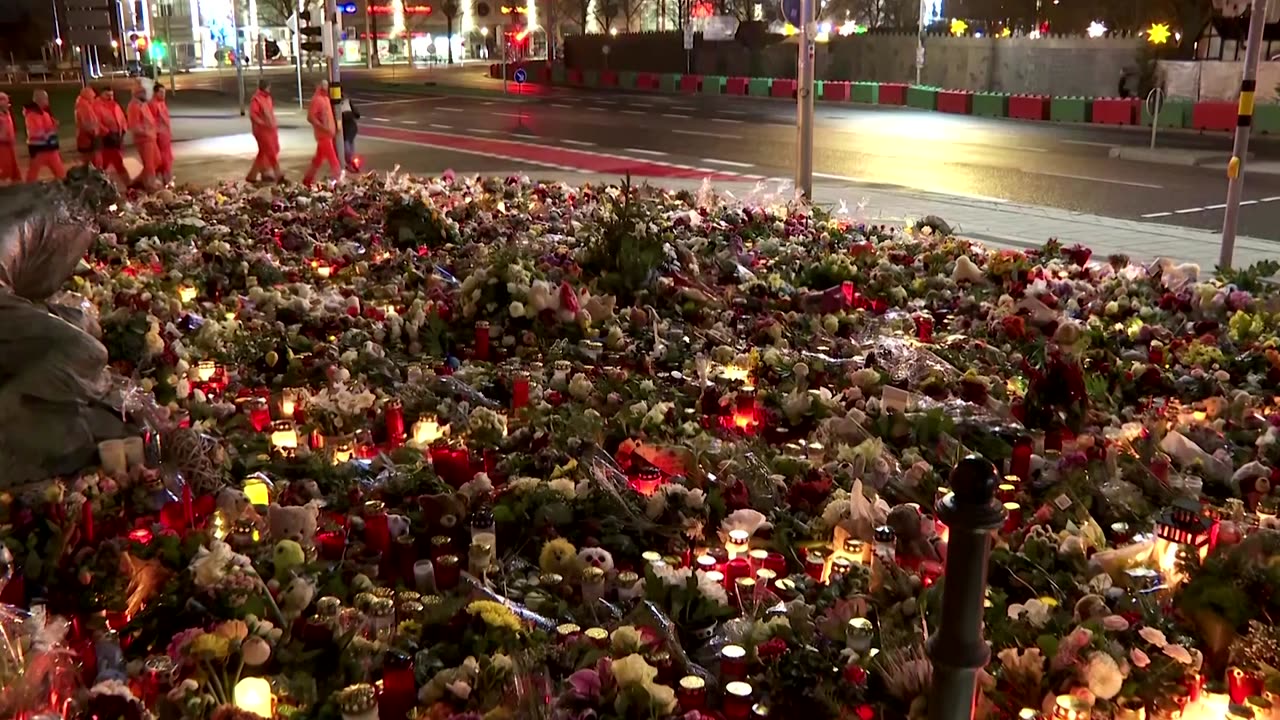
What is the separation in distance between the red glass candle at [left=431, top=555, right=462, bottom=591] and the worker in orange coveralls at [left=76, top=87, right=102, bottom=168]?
14.0 meters

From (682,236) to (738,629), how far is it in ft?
21.1

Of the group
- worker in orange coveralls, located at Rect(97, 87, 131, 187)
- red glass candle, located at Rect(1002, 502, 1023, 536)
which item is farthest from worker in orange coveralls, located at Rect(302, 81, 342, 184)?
red glass candle, located at Rect(1002, 502, 1023, 536)

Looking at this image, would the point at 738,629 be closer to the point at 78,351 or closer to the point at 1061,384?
the point at 1061,384

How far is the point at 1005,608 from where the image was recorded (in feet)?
13.0

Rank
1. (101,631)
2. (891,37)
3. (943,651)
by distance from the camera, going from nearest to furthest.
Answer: (943,651), (101,631), (891,37)

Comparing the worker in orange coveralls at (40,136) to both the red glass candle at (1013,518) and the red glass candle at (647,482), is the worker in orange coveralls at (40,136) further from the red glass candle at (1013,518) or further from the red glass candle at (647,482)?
the red glass candle at (1013,518)

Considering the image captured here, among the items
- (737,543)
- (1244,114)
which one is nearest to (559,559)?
(737,543)

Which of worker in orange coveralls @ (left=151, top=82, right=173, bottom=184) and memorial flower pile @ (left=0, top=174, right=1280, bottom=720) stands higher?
worker in orange coveralls @ (left=151, top=82, right=173, bottom=184)

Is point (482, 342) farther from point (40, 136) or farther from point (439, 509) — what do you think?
point (40, 136)

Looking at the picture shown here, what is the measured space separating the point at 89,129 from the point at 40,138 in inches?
27.8

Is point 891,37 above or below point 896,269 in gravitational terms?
above

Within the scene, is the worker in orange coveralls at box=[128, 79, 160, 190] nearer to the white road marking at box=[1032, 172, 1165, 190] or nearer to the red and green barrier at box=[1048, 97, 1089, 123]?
the white road marking at box=[1032, 172, 1165, 190]

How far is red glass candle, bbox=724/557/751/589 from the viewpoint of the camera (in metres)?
4.38

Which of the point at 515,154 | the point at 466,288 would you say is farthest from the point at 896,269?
the point at 515,154
